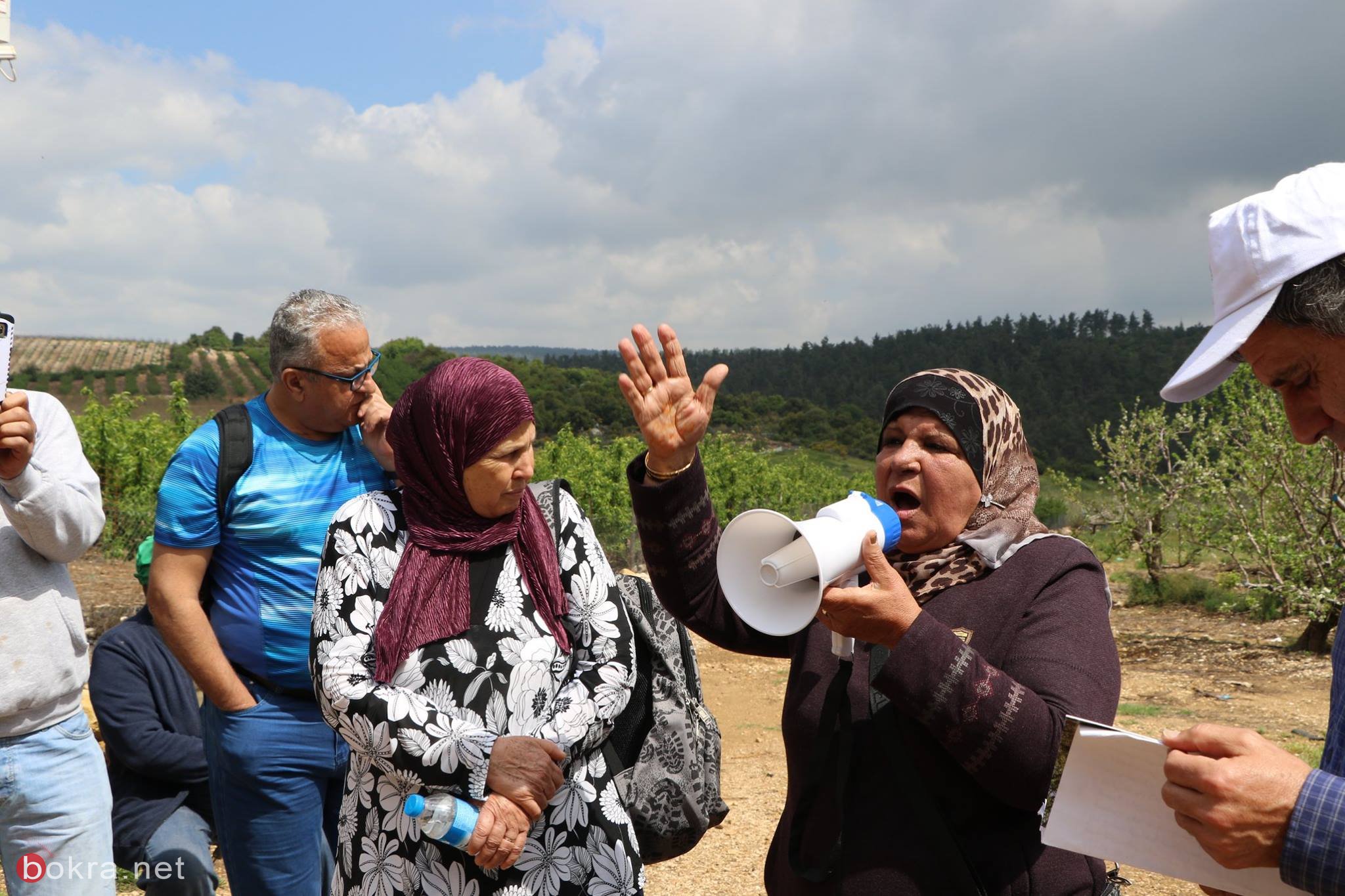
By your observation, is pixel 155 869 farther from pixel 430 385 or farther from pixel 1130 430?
pixel 1130 430

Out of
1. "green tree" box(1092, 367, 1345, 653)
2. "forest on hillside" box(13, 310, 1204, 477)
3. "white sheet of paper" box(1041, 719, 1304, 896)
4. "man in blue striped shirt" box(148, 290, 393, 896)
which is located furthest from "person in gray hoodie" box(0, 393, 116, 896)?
"forest on hillside" box(13, 310, 1204, 477)

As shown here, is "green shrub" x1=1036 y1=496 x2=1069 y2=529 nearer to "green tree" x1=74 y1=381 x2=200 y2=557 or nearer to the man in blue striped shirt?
"green tree" x1=74 y1=381 x2=200 y2=557

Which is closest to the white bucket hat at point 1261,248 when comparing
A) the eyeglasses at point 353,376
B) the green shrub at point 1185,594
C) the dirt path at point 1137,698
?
the eyeglasses at point 353,376

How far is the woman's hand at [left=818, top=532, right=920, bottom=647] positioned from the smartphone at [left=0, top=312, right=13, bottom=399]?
7.33 ft

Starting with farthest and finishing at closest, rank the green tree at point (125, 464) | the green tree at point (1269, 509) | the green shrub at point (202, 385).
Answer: the green shrub at point (202, 385) → the green tree at point (125, 464) → the green tree at point (1269, 509)

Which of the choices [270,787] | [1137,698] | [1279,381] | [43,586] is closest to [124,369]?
[1137,698]

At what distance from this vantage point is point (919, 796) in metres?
1.93

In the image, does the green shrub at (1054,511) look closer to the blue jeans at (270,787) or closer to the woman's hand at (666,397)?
the blue jeans at (270,787)

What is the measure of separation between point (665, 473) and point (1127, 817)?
3.82ft

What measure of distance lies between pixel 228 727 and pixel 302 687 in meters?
0.23

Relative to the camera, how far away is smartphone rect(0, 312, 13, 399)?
265cm

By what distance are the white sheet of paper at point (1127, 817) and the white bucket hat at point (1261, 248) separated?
1.89 ft

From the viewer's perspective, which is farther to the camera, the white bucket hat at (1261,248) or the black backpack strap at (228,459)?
the black backpack strap at (228,459)

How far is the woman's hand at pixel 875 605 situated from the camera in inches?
71.8
